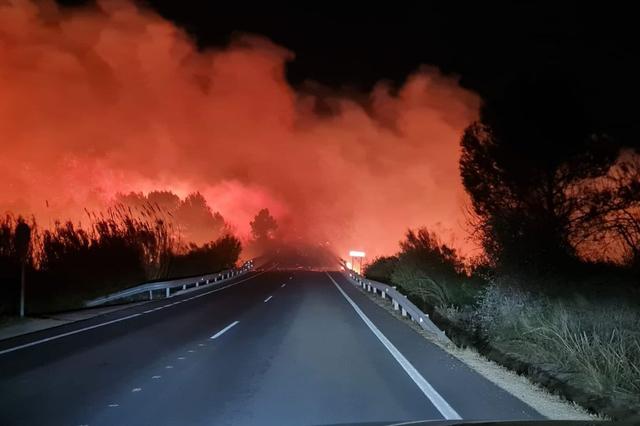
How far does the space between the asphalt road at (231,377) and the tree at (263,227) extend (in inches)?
3955

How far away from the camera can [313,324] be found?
56.9 ft

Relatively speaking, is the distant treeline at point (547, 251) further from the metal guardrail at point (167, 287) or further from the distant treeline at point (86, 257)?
the distant treeline at point (86, 257)

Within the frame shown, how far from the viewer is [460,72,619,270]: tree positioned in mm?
28000

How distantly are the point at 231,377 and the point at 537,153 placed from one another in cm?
2334

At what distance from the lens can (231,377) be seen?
31.7 feet

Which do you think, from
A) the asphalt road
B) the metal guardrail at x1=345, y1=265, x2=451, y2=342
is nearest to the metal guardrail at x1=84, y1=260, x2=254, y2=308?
the asphalt road

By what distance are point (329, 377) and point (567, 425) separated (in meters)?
5.51

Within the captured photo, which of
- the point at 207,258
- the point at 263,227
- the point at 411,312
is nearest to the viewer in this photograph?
the point at 411,312

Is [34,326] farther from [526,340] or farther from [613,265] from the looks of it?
[613,265]

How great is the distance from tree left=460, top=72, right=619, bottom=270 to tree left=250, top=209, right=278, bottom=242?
87.6 meters

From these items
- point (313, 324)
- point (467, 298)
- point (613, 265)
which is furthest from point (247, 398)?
point (467, 298)

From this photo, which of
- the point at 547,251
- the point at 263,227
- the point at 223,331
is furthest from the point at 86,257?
the point at 263,227

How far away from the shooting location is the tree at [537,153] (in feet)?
91.9

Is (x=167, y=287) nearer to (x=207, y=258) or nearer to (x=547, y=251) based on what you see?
(x=547, y=251)
